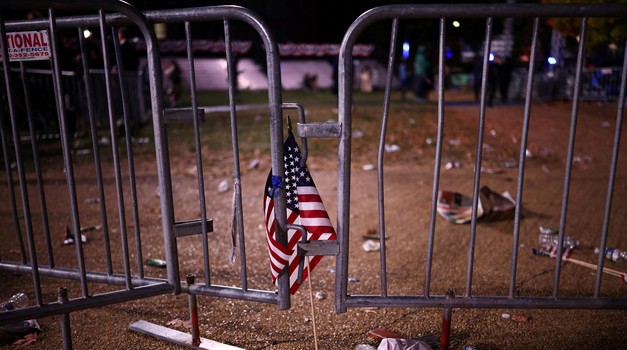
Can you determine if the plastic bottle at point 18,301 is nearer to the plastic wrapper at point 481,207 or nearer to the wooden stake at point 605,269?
the plastic wrapper at point 481,207

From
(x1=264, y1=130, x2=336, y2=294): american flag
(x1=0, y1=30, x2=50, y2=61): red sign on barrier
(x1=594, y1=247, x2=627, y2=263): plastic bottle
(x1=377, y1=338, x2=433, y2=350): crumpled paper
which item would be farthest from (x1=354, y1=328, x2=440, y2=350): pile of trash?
(x1=0, y1=30, x2=50, y2=61): red sign on barrier

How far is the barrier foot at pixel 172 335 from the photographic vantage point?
2838 millimetres

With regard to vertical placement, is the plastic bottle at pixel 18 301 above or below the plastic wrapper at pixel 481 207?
below

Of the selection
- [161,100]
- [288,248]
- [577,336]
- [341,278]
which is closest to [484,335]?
[577,336]

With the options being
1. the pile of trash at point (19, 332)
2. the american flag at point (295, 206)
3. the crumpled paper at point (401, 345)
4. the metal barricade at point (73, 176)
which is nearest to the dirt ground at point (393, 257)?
the pile of trash at point (19, 332)

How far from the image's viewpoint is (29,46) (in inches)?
109

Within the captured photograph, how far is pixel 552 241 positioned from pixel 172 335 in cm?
344

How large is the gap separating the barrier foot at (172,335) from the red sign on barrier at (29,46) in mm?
1696

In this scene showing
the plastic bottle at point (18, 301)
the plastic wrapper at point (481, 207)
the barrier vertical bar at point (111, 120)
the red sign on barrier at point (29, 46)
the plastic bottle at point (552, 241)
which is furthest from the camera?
the plastic wrapper at point (481, 207)

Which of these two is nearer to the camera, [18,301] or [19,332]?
[19,332]

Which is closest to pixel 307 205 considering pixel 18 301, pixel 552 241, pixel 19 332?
pixel 19 332

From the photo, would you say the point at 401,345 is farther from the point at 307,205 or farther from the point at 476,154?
the point at 476,154

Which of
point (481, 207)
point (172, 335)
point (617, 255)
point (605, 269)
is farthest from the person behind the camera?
point (481, 207)

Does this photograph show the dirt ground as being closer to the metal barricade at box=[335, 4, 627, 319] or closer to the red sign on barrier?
the metal barricade at box=[335, 4, 627, 319]
